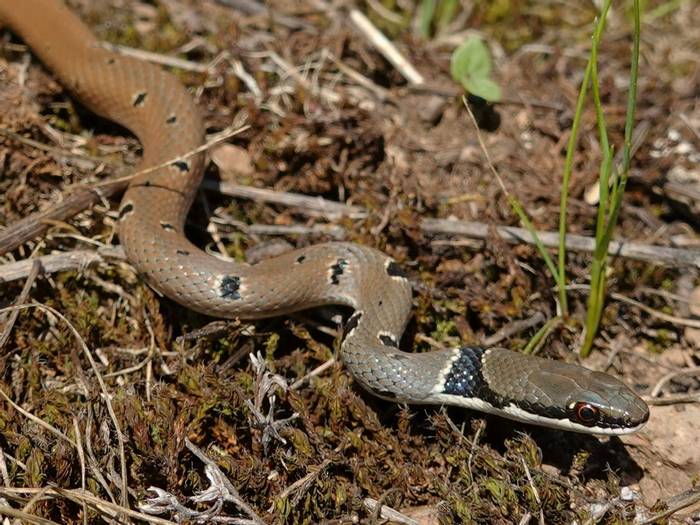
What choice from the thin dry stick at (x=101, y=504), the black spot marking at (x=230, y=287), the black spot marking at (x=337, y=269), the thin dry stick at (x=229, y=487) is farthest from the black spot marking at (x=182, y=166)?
the thin dry stick at (x=101, y=504)

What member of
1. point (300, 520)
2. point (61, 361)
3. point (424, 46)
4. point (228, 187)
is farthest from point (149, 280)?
point (424, 46)

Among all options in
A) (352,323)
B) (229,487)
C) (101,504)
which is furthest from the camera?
(352,323)

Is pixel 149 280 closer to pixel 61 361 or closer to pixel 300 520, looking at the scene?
pixel 61 361

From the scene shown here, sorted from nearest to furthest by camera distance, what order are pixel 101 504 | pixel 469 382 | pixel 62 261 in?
pixel 101 504, pixel 469 382, pixel 62 261

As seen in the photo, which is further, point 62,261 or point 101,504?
point 62,261

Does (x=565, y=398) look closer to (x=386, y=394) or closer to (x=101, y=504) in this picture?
(x=386, y=394)

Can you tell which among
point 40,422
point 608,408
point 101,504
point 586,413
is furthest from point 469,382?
point 40,422

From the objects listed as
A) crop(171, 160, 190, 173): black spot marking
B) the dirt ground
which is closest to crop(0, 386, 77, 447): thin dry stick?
the dirt ground
